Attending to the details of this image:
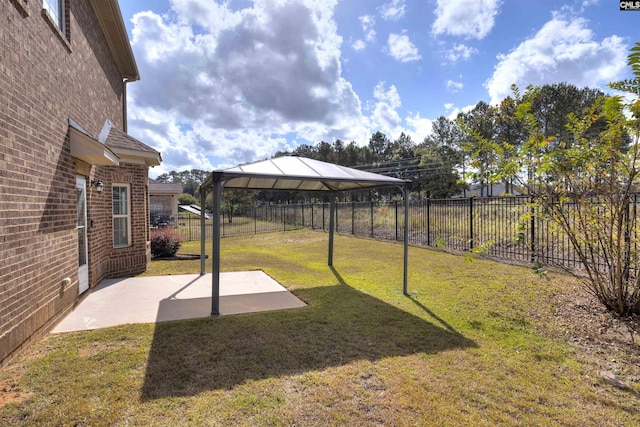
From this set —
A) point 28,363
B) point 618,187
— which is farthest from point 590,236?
point 28,363

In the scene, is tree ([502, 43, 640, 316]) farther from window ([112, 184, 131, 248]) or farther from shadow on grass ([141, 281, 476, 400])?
window ([112, 184, 131, 248])

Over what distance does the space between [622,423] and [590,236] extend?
10.5 ft

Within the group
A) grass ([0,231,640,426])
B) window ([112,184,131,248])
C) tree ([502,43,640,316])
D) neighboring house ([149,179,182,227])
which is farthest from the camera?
neighboring house ([149,179,182,227])

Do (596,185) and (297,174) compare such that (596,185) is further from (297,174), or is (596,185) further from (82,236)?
(82,236)

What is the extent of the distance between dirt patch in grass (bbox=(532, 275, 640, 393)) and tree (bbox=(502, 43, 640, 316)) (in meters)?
0.34

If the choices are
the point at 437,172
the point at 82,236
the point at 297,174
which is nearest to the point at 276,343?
the point at 297,174

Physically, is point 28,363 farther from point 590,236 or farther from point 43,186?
point 590,236

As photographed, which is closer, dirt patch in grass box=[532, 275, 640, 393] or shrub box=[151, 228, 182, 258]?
dirt patch in grass box=[532, 275, 640, 393]

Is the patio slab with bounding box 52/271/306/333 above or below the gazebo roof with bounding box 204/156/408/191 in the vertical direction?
below

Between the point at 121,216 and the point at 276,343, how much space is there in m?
6.25

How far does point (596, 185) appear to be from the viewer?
4.68 metres

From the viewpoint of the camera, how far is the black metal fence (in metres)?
6.82

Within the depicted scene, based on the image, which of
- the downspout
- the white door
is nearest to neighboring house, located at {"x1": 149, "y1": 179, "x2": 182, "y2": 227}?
the downspout

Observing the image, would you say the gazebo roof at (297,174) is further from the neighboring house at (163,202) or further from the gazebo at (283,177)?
the neighboring house at (163,202)
